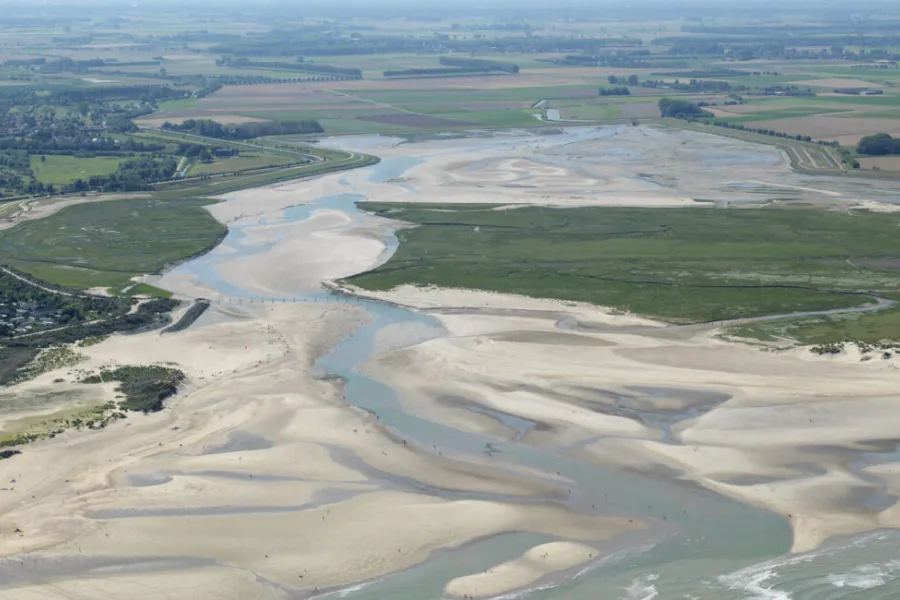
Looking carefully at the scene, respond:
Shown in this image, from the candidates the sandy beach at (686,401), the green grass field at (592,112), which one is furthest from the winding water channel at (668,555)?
the green grass field at (592,112)

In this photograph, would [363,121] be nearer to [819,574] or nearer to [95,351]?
[95,351]

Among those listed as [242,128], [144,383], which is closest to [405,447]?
[144,383]

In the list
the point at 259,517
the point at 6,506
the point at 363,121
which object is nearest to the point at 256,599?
the point at 259,517

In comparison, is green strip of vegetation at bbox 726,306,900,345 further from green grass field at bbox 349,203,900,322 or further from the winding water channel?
the winding water channel

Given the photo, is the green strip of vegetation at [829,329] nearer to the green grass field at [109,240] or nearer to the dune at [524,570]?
the dune at [524,570]

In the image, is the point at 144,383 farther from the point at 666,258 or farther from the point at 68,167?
the point at 68,167

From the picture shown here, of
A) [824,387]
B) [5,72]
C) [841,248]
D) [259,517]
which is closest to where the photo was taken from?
[259,517]
